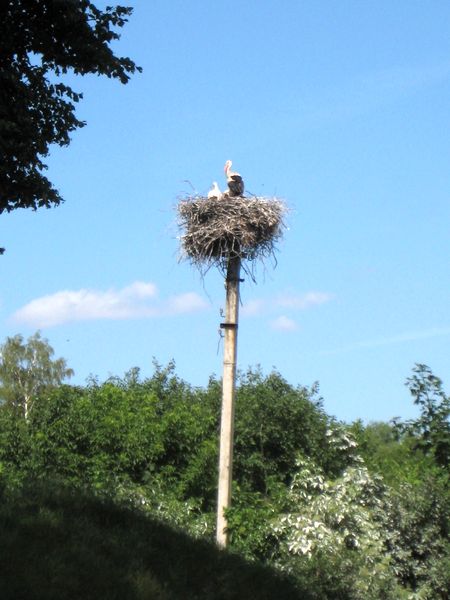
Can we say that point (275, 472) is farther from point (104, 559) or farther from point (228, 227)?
point (104, 559)

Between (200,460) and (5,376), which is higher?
(5,376)

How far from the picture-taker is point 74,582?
12414 millimetres

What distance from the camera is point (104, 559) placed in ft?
44.1

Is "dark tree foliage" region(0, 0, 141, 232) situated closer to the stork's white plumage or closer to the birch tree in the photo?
the stork's white plumage

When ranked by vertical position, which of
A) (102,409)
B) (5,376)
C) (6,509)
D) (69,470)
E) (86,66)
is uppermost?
(5,376)

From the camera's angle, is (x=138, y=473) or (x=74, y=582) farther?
(x=138, y=473)

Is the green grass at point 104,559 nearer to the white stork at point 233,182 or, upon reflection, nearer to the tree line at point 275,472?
the tree line at point 275,472

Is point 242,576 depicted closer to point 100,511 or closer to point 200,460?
point 100,511

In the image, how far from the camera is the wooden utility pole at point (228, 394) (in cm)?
2305

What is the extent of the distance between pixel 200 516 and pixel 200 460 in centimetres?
278

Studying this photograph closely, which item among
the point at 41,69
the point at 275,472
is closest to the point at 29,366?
the point at 275,472

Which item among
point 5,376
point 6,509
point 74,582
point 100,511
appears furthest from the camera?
point 5,376

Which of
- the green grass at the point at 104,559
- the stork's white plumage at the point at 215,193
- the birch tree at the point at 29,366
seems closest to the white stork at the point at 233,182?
the stork's white plumage at the point at 215,193

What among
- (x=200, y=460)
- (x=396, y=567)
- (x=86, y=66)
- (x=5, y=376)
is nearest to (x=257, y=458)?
(x=200, y=460)
